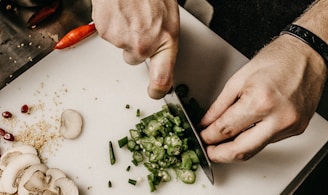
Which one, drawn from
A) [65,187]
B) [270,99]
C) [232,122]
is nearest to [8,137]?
[65,187]

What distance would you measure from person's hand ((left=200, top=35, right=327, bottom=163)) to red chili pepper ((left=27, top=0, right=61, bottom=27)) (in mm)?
938

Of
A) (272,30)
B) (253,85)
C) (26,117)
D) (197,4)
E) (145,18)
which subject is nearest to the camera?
(253,85)

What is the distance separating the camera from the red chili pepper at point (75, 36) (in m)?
2.00

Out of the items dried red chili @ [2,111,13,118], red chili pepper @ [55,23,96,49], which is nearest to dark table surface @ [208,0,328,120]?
red chili pepper @ [55,23,96,49]

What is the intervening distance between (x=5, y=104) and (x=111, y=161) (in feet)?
1.63

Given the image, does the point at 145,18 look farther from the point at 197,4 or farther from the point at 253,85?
the point at 197,4

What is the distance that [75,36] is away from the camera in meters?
2.00

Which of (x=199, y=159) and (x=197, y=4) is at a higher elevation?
(x=197, y=4)

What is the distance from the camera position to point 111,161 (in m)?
1.88

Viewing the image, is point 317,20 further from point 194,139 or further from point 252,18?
point 252,18

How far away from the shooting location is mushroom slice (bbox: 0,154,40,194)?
1845mm

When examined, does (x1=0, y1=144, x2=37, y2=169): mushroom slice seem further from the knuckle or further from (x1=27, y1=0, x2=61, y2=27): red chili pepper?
the knuckle

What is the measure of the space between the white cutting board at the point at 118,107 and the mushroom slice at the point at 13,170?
3.4 inches

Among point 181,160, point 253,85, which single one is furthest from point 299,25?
point 181,160
